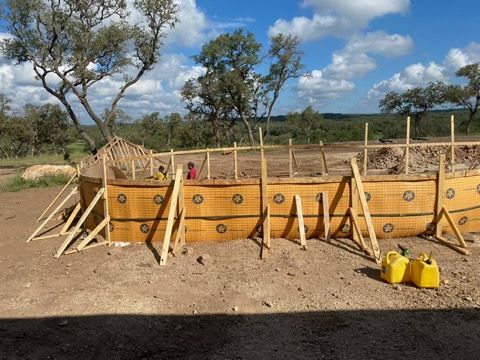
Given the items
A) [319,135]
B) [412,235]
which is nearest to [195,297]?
[412,235]

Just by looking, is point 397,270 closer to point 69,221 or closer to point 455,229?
point 455,229

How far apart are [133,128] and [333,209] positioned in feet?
205

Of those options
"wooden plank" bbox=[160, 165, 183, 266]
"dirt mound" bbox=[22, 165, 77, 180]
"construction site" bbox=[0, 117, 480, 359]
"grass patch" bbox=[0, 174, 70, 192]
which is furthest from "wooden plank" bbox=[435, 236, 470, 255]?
"dirt mound" bbox=[22, 165, 77, 180]

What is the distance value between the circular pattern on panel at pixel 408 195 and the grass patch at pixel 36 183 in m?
13.7

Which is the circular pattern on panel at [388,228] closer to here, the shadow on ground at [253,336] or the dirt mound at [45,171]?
the shadow on ground at [253,336]

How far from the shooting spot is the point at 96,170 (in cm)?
1267

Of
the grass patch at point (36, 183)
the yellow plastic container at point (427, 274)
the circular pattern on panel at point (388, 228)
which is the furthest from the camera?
the grass patch at point (36, 183)

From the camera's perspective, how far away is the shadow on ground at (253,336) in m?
5.00

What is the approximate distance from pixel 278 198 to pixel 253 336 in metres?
3.60

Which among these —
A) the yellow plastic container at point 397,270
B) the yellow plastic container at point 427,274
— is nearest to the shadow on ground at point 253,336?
the yellow plastic container at point 427,274

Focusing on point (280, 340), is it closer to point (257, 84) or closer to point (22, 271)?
point (22, 271)

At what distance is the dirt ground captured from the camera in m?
5.14

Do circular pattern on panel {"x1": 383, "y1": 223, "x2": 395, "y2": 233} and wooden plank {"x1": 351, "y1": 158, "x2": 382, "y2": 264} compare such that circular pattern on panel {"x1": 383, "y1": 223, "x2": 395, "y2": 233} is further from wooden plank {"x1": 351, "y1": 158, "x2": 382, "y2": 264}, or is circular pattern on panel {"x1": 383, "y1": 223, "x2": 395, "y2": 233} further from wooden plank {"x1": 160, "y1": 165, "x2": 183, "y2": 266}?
wooden plank {"x1": 160, "y1": 165, "x2": 183, "y2": 266}

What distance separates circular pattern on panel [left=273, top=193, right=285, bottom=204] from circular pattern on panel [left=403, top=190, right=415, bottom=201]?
233 cm
